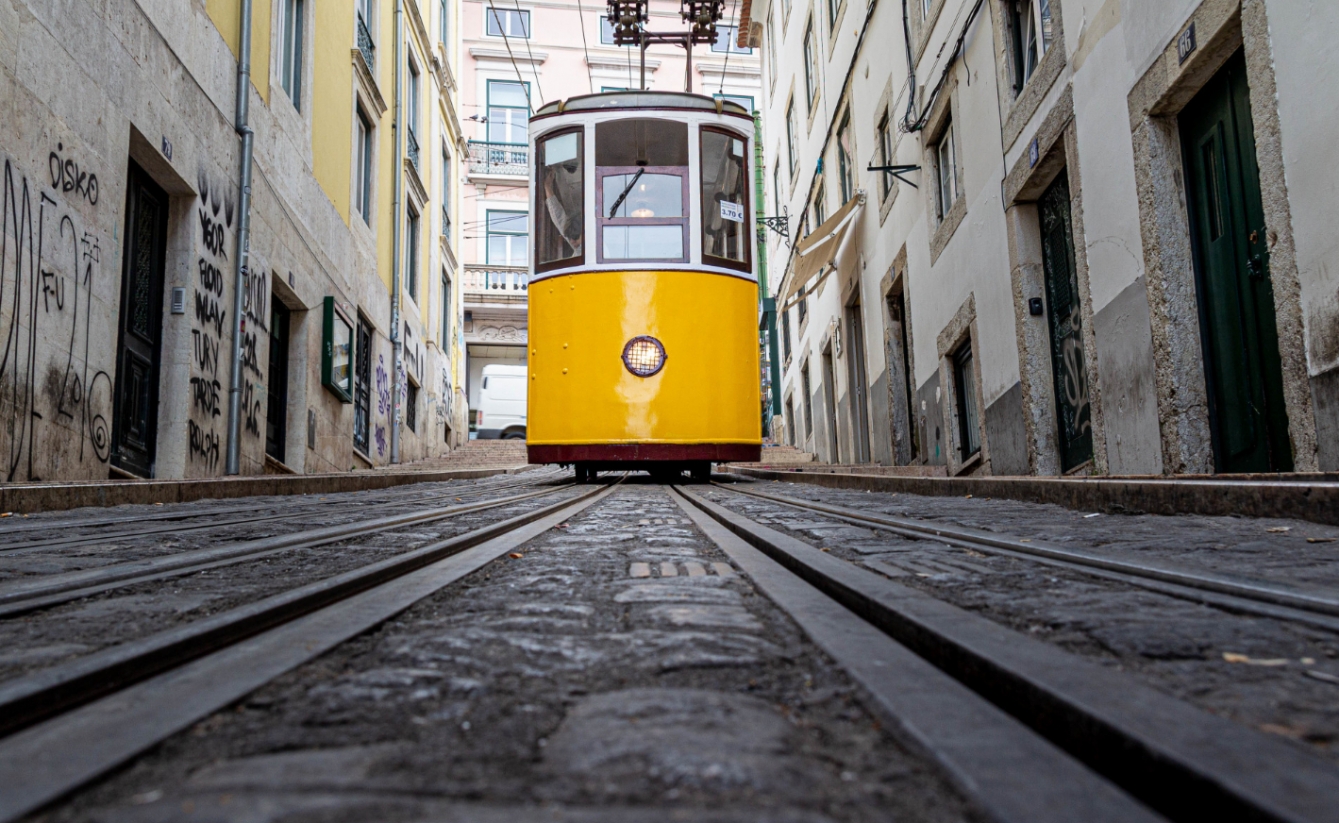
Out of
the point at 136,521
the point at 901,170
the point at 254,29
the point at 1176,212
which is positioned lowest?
the point at 136,521

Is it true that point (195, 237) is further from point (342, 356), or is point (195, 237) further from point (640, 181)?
point (342, 356)

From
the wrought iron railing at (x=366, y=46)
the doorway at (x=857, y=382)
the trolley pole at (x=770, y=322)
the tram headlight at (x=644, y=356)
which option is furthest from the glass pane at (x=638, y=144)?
the trolley pole at (x=770, y=322)

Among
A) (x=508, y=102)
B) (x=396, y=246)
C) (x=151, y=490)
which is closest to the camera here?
(x=151, y=490)

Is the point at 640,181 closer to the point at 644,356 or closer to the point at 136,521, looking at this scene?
the point at 644,356

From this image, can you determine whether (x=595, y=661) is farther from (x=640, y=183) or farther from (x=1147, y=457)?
(x=640, y=183)

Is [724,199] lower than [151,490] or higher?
higher

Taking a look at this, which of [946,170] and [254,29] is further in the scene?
[946,170]

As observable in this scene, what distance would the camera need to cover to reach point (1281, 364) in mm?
4289

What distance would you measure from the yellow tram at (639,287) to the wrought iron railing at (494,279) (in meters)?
20.8

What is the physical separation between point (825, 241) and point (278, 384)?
25.6 feet

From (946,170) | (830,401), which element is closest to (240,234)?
(946,170)

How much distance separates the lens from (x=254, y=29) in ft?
30.3

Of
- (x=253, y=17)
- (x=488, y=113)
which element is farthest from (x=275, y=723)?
(x=488, y=113)

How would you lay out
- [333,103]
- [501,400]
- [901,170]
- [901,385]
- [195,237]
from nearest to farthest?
1. [195,237]
2. [901,170]
3. [901,385]
4. [333,103]
5. [501,400]
